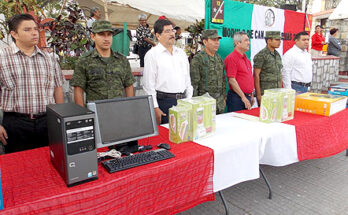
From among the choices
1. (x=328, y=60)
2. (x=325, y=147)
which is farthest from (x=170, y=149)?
(x=328, y=60)

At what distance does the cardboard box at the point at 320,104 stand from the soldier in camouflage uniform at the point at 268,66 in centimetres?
63

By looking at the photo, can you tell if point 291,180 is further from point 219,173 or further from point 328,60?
point 328,60

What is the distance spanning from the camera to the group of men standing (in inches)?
80.2

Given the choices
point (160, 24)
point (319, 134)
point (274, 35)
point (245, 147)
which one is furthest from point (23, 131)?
point (274, 35)

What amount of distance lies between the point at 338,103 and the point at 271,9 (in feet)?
9.14

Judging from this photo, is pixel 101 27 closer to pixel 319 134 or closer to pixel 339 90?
pixel 319 134

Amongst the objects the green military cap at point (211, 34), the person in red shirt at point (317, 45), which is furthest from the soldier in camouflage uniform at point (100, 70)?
the person in red shirt at point (317, 45)

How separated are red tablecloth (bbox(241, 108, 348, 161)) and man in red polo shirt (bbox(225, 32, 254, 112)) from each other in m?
0.56

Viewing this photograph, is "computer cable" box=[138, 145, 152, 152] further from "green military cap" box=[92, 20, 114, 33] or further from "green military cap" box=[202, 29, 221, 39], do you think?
"green military cap" box=[202, 29, 221, 39]

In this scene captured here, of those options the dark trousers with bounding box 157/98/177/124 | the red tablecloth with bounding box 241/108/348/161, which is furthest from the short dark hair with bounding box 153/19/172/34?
the red tablecloth with bounding box 241/108/348/161

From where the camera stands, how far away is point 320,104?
271 cm

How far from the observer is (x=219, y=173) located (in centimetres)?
185

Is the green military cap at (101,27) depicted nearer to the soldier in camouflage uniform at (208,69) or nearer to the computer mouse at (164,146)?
the computer mouse at (164,146)

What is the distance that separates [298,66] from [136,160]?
3.28 metres
